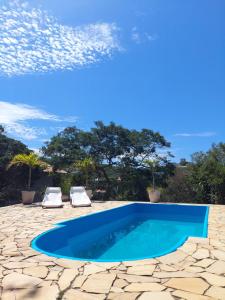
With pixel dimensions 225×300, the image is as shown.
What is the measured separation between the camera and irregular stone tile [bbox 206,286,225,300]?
10.8ft

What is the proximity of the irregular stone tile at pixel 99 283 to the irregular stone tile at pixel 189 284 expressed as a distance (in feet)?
2.39

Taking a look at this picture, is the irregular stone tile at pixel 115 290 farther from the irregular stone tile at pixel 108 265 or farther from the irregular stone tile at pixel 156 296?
the irregular stone tile at pixel 108 265

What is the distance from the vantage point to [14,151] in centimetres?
2184

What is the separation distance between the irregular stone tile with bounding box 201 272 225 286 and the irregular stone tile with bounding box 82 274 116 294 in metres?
1.21

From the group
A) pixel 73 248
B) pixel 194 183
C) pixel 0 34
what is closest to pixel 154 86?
pixel 194 183

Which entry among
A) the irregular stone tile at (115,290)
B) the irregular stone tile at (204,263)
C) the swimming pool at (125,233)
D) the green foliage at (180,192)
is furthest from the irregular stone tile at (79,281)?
the green foliage at (180,192)

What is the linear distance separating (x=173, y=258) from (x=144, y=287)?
1323 millimetres

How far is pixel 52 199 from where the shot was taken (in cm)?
1242

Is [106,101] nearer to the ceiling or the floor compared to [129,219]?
nearer to the ceiling

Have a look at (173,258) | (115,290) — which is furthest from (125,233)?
(115,290)

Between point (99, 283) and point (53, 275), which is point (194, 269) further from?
point (53, 275)

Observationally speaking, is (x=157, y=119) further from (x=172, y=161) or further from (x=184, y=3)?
(x=184, y=3)

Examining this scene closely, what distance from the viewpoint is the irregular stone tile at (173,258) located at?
4.61m

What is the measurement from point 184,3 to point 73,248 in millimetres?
9208
